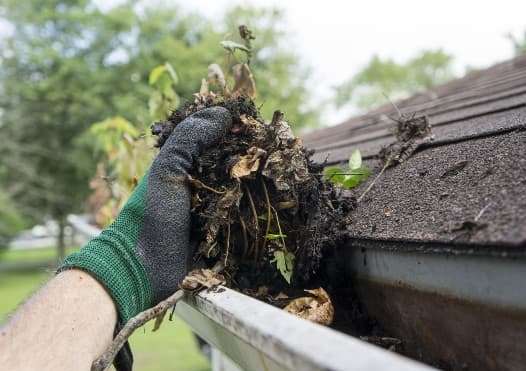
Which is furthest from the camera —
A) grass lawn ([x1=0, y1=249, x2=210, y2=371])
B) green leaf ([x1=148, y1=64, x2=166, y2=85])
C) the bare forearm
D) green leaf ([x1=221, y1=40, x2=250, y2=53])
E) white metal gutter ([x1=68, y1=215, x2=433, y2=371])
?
grass lawn ([x1=0, y1=249, x2=210, y2=371])

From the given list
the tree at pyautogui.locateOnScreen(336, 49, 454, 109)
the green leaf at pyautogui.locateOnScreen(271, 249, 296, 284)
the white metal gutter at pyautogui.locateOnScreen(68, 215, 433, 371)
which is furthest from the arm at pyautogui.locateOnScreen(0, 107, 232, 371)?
the tree at pyautogui.locateOnScreen(336, 49, 454, 109)

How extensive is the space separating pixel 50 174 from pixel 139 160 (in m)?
16.4

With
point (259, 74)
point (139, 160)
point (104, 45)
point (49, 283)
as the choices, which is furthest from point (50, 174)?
point (49, 283)

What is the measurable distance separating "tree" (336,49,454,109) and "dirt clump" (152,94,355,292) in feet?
99.3

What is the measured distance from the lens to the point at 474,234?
2.52ft

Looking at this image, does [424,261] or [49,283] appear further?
[49,283]

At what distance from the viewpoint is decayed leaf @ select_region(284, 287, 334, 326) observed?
1.08m

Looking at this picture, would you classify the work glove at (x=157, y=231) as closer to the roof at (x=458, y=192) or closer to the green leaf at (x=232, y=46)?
the roof at (x=458, y=192)

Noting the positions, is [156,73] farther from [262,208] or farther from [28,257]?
[28,257]

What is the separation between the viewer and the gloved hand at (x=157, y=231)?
1.13 metres

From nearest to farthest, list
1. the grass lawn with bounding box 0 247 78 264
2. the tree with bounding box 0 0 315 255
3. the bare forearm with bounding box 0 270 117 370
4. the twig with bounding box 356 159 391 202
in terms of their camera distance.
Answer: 1. the bare forearm with bounding box 0 270 117 370
2. the twig with bounding box 356 159 391 202
3. the tree with bounding box 0 0 315 255
4. the grass lawn with bounding box 0 247 78 264

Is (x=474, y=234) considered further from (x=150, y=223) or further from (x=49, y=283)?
(x=49, y=283)

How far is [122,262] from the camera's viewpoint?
3.72ft

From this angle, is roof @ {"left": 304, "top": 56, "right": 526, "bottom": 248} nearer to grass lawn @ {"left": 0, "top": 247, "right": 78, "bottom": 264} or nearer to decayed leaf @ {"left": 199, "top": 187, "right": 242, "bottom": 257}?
decayed leaf @ {"left": 199, "top": 187, "right": 242, "bottom": 257}
